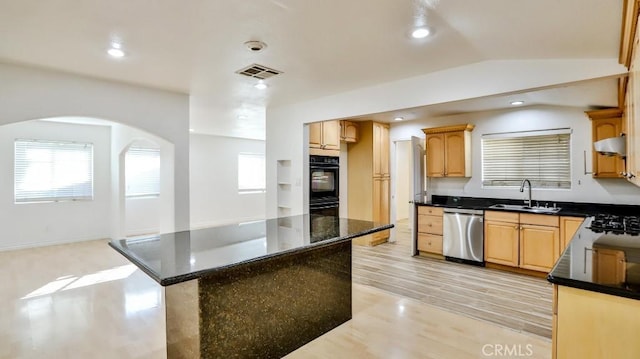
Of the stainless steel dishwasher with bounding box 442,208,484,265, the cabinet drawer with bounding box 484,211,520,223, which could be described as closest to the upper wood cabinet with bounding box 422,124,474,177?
the stainless steel dishwasher with bounding box 442,208,484,265

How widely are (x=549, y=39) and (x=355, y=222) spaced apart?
203 centimetres

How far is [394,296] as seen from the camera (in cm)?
349

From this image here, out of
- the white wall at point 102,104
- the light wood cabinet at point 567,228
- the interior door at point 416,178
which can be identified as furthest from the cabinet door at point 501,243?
the white wall at point 102,104

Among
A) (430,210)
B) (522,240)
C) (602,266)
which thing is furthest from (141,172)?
(602,266)

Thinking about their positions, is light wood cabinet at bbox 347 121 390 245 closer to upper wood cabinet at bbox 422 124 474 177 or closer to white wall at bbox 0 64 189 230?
upper wood cabinet at bbox 422 124 474 177

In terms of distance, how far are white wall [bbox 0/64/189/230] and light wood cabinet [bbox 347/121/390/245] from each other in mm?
3060

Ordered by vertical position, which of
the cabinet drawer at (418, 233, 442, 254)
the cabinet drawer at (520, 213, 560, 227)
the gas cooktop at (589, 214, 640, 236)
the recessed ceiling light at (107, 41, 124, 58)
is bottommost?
the cabinet drawer at (418, 233, 442, 254)

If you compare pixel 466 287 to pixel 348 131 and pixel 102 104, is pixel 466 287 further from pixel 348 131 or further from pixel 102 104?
pixel 102 104

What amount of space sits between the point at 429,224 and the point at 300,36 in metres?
3.75

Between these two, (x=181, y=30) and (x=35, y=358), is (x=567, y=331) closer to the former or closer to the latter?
(x=181, y=30)

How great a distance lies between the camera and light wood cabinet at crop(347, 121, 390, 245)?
598cm

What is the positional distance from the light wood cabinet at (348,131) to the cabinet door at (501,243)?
264 cm

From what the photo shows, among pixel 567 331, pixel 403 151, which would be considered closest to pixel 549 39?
pixel 567 331

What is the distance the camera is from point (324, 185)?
5371 mm
